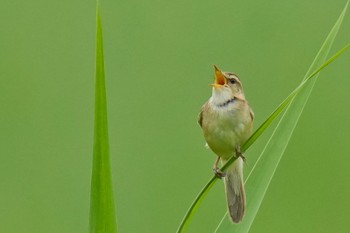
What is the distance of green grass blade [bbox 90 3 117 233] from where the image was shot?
2.76 m

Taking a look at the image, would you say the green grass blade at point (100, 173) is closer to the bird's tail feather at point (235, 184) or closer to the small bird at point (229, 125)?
the small bird at point (229, 125)

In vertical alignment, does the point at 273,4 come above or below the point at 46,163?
above

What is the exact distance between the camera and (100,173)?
279cm

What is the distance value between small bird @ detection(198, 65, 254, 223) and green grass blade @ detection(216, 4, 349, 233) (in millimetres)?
937

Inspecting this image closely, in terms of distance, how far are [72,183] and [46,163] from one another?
40 centimetres

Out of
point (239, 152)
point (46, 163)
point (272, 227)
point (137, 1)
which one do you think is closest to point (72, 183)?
point (46, 163)

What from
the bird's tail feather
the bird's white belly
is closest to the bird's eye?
the bird's white belly

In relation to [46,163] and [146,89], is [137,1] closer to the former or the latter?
[146,89]

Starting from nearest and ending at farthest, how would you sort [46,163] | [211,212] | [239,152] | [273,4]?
Result: [239,152]
[211,212]
[46,163]
[273,4]

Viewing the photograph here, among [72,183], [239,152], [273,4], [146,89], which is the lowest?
[239,152]

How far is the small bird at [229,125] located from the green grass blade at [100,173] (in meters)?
1.27

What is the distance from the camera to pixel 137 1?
1061 cm

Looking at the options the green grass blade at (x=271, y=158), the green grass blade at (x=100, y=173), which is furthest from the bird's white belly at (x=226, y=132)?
the green grass blade at (x=100, y=173)

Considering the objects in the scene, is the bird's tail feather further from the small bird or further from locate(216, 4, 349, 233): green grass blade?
locate(216, 4, 349, 233): green grass blade
